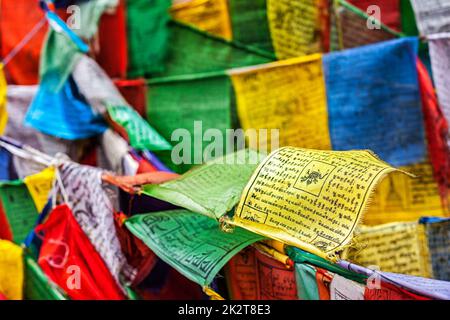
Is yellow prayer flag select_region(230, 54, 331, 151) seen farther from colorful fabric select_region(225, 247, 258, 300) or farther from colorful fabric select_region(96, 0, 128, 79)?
colorful fabric select_region(225, 247, 258, 300)

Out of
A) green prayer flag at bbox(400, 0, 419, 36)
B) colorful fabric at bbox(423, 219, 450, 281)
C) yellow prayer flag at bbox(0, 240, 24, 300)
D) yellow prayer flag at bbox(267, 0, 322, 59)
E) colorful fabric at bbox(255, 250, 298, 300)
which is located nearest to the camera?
colorful fabric at bbox(255, 250, 298, 300)

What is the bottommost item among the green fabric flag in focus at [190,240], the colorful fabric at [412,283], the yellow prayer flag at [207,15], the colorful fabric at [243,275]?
the colorful fabric at [243,275]

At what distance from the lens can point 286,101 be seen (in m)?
2.22

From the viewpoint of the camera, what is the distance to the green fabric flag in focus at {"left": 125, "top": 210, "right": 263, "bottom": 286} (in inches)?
55.8

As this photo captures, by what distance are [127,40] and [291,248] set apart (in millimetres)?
1602

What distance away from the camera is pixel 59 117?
241cm

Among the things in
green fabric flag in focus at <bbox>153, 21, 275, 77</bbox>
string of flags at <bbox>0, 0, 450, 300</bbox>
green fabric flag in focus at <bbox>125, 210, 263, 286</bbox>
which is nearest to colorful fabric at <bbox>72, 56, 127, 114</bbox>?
string of flags at <bbox>0, 0, 450, 300</bbox>

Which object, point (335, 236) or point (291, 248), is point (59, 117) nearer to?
point (291, 248)

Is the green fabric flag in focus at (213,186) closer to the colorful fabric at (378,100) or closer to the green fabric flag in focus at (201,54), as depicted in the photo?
the colorful fabric at (378,100)

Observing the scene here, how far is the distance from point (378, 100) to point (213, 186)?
825 millimetres

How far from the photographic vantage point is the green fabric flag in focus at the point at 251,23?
238 centimetres

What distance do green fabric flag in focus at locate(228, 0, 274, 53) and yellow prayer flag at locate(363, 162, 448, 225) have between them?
73 cm

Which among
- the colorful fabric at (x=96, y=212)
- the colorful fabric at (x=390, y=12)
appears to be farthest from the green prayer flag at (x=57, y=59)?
the colorful fabric at (x=390, y=12)

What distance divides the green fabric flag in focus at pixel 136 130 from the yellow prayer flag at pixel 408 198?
79 cm
